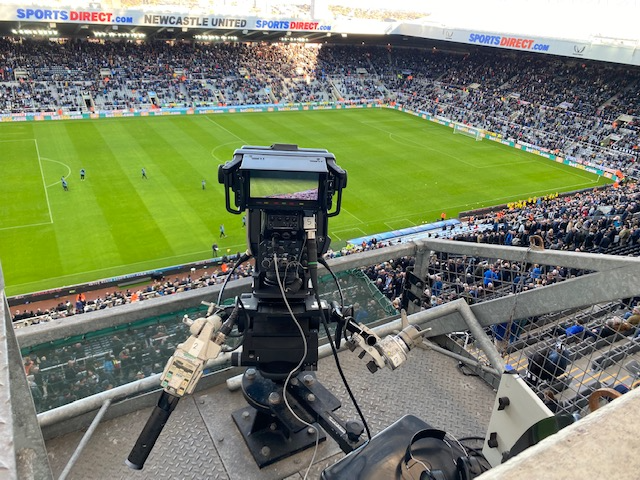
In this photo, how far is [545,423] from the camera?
257 centimetres

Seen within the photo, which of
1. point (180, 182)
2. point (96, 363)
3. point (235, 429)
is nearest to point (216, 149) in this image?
point (180, 182)

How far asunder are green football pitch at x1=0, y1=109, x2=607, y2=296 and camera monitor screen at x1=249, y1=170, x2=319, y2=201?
20.7m

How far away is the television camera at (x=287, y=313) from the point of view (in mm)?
3752

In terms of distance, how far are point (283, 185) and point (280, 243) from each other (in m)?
0.50

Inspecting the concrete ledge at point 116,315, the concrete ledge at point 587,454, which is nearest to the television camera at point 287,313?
the concrete ledge at point 116,315

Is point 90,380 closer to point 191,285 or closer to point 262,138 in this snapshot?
point 191,285

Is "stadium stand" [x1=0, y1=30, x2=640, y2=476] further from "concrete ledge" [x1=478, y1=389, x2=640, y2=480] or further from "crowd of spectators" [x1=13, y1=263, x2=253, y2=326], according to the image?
"concrete ledge" [x1=478, y1=389, x2=640, y2=480]

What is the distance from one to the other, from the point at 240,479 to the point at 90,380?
59.5 inches

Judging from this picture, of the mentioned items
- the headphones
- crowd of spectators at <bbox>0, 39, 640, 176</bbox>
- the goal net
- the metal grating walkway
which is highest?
the headphones

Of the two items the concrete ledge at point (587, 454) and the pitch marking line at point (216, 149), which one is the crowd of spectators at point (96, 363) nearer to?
the concrete ledge at point (587, 454)

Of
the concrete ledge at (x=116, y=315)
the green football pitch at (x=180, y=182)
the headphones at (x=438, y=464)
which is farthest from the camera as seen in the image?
the green football pitch at (x=180, y=182)

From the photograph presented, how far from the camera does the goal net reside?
4688 centimetres

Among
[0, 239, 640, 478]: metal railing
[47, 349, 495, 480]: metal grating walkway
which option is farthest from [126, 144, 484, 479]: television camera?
[0, 239, 640, 478]: metal railing

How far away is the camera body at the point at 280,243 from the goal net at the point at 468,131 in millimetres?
46058
